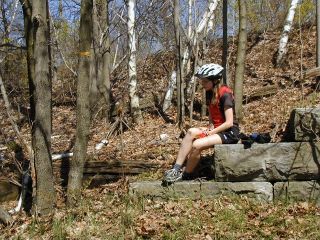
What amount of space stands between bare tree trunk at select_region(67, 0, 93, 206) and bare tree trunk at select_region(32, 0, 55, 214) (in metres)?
0.35

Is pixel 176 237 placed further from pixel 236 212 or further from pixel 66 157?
pixel 66 157

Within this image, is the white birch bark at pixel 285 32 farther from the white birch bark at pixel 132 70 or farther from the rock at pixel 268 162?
the rock at pixel 268 162

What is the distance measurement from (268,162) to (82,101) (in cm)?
283

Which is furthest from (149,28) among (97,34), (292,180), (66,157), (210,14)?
(292,180)

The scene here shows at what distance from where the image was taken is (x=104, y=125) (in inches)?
481

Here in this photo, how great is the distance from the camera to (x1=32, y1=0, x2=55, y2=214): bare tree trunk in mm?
6395

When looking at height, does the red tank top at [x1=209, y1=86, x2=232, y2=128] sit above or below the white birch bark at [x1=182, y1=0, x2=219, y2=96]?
below

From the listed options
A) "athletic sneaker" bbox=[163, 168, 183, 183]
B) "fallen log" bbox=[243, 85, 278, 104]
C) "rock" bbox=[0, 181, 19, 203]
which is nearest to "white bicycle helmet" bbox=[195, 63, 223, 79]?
"athletic sneaker" bbox=[163, 168, 183, 183]

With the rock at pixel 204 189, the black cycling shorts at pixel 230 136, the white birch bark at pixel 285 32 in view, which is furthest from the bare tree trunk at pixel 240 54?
the white birch bark at pixel 285 32

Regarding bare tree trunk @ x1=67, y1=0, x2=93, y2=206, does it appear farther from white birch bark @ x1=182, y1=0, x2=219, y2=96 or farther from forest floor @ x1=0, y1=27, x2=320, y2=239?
white birch bark @ x1=182, y1=0, x2=219, y2=96

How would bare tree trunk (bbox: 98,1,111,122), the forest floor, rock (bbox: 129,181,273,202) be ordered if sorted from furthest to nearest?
bare tree trunk (bbox: 98,1,111,122) → rock (bbox: 129,181,273,202) → the forest floor

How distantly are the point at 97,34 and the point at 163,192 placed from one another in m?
7.96

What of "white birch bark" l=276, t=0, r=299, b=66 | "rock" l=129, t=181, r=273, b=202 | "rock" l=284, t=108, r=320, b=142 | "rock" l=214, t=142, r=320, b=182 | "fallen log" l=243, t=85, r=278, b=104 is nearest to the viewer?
"rock" l=284, t=108, r=320, b=142

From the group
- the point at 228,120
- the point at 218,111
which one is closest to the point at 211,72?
the point at 218,111
